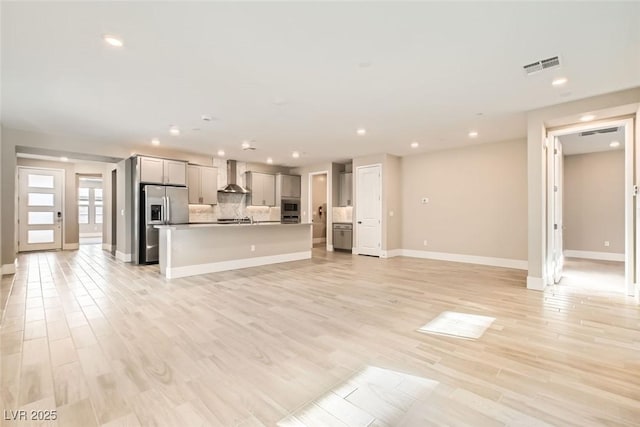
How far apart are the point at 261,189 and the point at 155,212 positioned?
10.9 ft

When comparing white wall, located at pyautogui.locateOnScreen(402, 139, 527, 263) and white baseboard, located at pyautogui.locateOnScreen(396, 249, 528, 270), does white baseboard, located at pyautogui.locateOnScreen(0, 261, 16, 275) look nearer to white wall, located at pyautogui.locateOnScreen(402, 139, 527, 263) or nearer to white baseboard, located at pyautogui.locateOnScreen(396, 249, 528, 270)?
white baseboard, located at pyautogui.locateOnScreen(396, 249, 528, 270)

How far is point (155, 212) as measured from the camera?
7.01 metres

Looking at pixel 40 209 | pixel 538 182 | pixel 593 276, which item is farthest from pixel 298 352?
pixel 40 209

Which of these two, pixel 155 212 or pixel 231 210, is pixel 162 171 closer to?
pixel 155 212

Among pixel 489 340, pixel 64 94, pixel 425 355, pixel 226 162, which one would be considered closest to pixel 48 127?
pixel 64 94

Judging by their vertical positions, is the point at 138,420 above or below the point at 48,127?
below

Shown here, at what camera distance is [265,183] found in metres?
9.62

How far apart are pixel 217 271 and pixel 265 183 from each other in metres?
4.34

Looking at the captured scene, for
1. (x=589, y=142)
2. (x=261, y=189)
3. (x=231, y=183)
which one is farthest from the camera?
(x=261, y=189)

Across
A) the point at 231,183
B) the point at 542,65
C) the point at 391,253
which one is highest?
the point at 542,65

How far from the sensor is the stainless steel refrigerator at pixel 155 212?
6.79 meters

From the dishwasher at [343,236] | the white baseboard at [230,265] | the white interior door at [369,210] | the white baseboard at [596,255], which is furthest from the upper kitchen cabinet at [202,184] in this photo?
the white baseboard at [596,255]

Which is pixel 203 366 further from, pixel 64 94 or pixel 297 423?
pixel 64 94

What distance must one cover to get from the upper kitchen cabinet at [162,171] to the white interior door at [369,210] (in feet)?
15.7
